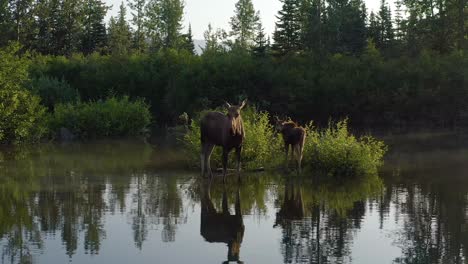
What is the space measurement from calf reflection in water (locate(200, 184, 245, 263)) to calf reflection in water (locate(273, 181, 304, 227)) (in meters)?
0.73

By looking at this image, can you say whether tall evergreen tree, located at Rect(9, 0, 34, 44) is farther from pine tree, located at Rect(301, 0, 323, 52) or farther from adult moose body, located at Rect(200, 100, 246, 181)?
adult moose body, located at Rect(200, 100, 246, 181)

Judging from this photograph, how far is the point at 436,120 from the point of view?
131 ft

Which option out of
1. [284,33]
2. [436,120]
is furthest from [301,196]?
[284,33]

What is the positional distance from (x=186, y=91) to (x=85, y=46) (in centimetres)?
2984

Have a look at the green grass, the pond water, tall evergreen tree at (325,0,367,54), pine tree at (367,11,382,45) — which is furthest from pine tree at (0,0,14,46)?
the green grass

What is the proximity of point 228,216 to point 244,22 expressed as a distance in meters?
54.0

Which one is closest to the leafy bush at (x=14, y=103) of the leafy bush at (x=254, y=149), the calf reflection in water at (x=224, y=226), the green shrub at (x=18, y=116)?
the green shrub at (x=18, y=116)

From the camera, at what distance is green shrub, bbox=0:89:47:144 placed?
25603 mm

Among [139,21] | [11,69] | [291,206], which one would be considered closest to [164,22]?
[139,21]

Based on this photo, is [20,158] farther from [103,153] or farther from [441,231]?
[441,231]

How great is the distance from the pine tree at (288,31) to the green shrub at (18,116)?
2876 centimetres

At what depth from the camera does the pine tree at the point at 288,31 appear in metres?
53.6

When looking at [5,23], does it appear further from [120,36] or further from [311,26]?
[311,26]

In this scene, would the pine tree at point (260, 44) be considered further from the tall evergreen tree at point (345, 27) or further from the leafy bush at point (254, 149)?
the leafy bush at point (254, 149)
